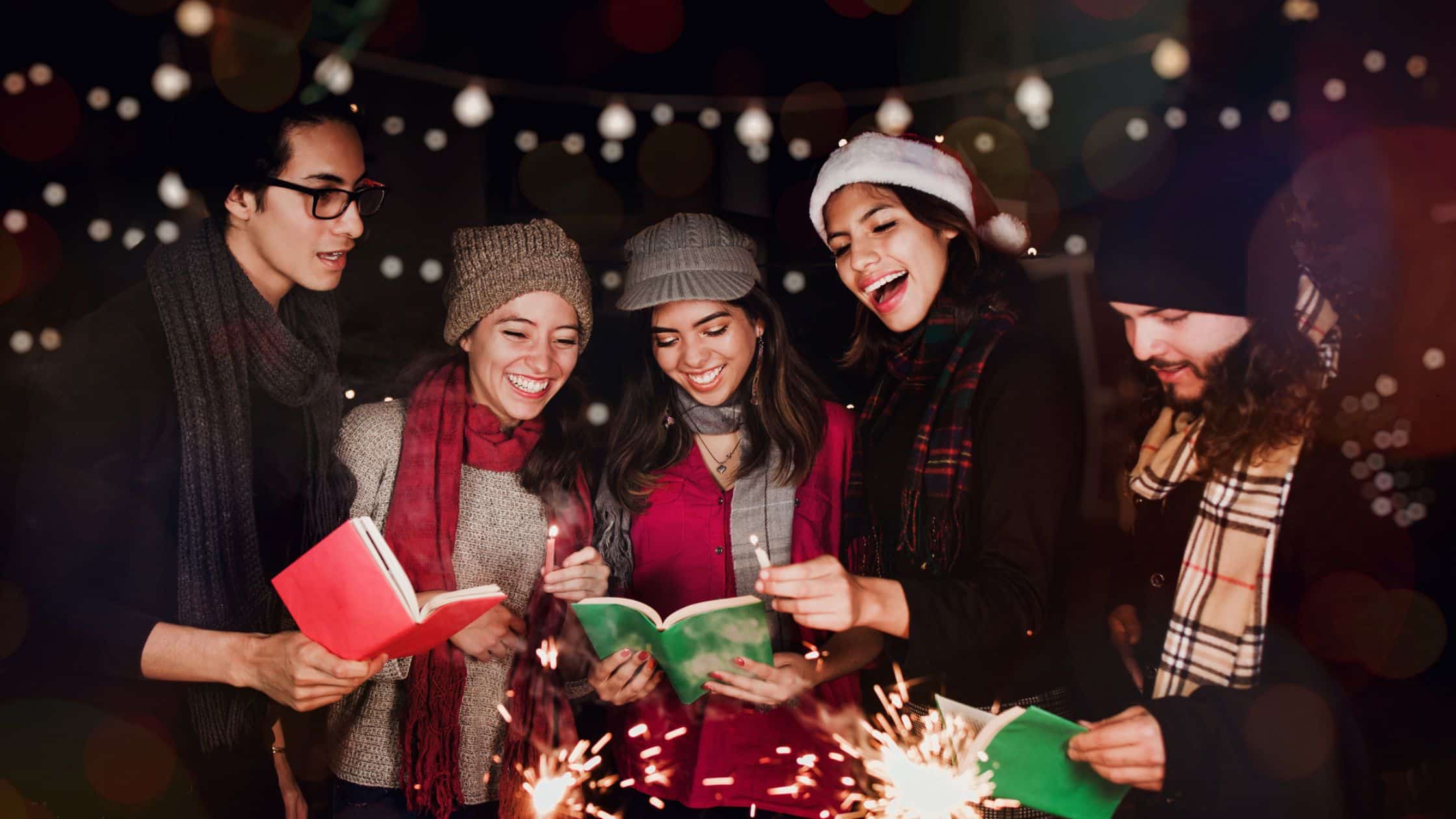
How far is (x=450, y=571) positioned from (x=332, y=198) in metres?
0.94

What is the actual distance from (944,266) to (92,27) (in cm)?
215

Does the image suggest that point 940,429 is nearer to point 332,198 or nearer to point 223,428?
point 332,198

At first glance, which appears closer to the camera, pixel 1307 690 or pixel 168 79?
pixel 1307 690

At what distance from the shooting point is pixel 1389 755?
165cm

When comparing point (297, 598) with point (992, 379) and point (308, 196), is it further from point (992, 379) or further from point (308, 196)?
point (992, 379)

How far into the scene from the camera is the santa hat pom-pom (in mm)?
2084

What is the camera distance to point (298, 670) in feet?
6.07

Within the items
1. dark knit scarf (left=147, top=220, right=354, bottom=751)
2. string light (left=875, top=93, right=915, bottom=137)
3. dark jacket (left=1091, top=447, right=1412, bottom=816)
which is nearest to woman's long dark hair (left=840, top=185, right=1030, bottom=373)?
string light (left=875, top=93, right=915, bottom=137)

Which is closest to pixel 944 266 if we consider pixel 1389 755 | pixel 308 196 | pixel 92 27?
pixel 1389 755

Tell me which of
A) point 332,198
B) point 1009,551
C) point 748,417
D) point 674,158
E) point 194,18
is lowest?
point 1009,551

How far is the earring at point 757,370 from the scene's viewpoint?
232cm

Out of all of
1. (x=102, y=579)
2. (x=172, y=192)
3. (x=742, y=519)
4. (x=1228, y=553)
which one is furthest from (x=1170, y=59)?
(x=102, y=579)

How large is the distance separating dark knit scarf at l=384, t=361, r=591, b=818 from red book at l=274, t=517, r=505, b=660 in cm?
39

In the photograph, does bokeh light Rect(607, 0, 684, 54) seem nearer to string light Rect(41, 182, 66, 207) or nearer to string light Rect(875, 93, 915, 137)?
string light Rect(875, 93, 915, 137)
